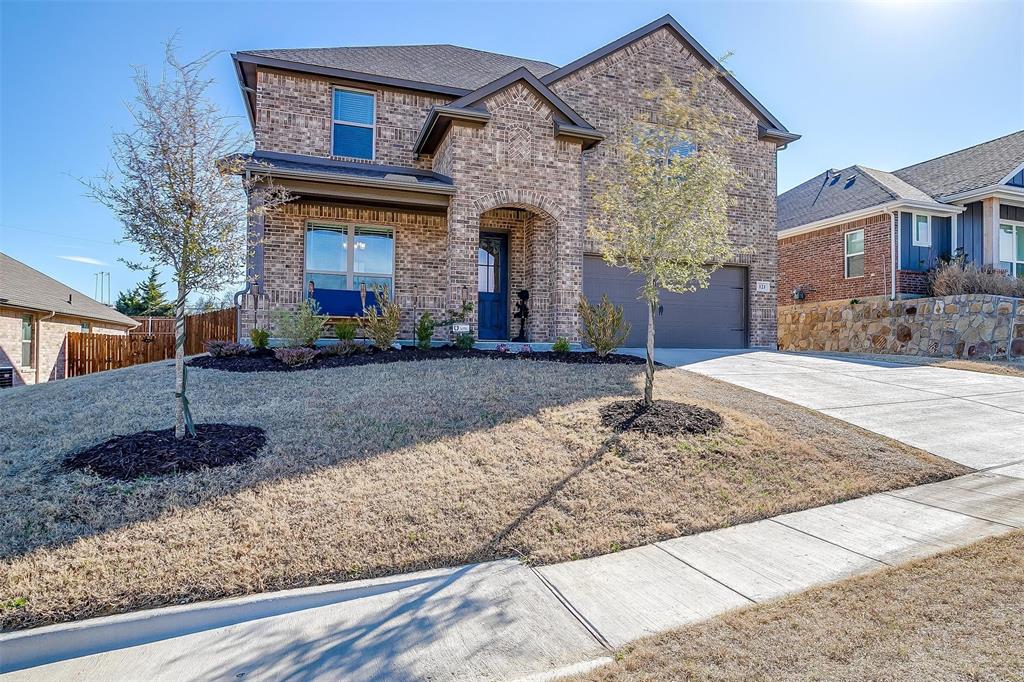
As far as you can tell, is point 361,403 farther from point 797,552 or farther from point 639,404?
point 797,552

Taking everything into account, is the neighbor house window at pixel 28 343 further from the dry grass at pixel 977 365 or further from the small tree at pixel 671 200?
the dry grass at pixel 977 365

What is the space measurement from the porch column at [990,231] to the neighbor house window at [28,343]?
29.0 metres

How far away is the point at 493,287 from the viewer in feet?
43.0

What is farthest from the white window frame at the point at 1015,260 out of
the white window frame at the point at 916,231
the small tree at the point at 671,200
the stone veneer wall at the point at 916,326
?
the small tree at the point at 671,200

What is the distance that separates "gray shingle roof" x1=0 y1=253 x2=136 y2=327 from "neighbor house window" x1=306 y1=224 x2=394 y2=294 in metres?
10.4

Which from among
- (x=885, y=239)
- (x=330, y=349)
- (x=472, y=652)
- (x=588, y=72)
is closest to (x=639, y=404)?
(x=472, y=652)

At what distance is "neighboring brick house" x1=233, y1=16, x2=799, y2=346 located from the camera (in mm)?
11203

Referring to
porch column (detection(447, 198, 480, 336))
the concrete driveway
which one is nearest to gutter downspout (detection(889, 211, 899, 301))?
the concrete driveway

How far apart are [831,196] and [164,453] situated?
65.5ft

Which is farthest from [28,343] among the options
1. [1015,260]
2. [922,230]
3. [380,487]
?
[1015,260]

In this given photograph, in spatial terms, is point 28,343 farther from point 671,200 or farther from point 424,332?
point 671,200

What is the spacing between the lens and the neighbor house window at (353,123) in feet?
41.4

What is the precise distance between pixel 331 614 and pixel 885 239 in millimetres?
17589

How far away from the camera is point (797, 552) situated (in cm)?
384
